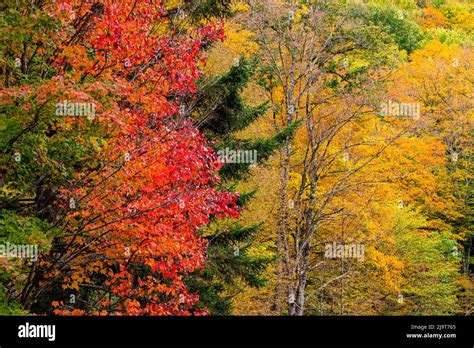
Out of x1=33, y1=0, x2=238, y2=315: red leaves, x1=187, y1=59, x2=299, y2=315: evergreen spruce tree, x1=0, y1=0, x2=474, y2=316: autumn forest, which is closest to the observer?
x1=0, y1=0, x2=474, y2=316: autumn forest

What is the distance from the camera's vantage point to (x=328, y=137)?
2602 cm

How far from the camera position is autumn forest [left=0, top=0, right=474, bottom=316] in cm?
1034

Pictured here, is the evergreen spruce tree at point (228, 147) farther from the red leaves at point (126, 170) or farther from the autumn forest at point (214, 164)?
the red leaves at point (126, 170)

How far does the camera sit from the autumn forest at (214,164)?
10344 mm

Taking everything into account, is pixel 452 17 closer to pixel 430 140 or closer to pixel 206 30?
pixel 430 140

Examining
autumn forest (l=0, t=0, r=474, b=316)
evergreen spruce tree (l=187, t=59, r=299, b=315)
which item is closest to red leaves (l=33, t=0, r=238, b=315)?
autumn forest (l=0, t=0, r=474, b=316)

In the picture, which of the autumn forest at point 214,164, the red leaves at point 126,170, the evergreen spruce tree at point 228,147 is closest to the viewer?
the autumn forest at point 214,164

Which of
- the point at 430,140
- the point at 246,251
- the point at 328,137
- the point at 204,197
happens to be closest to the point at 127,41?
the point at 204,197

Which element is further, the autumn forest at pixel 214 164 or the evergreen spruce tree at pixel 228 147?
the evergreen spruce tree at pixel 228 147

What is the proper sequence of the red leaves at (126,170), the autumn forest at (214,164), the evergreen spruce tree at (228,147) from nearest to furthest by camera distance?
the autumn forest at (214,164)
the red leaves at (126,170)
the evergreen spruce tree at (228,147)

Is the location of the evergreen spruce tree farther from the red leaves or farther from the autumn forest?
the red leaves

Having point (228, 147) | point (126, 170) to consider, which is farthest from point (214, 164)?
point (126, 170)

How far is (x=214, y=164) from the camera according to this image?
53.8ft

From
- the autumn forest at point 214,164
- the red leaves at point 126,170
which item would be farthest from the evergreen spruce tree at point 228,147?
the red leaves at point 126,170
